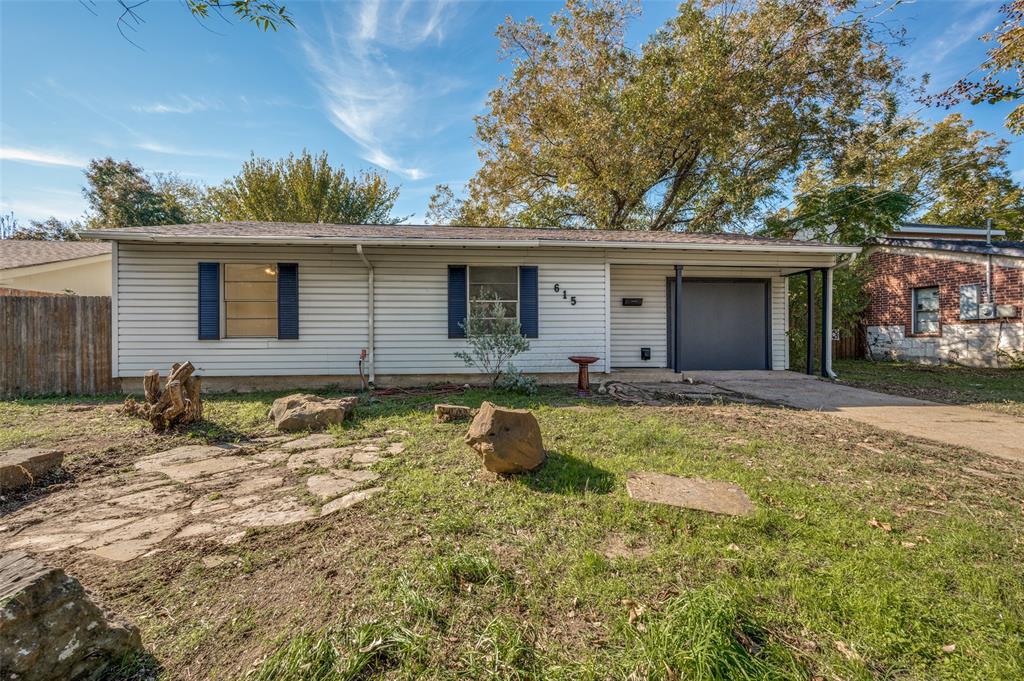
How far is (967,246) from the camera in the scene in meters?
10.2

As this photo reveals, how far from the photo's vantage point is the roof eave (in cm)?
596

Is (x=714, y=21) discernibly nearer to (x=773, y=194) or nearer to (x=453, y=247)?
(x=773, y=194)

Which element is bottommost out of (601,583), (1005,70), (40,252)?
(601,583)

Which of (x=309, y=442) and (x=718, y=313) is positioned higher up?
(x=718, y=313)

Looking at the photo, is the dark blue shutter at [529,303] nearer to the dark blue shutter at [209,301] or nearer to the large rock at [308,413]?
the large rock at [308,413]

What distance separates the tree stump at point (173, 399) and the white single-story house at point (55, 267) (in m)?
11.1

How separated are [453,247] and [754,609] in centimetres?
634

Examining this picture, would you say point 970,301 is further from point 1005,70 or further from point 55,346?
point 55,346

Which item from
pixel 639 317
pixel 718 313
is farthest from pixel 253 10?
pixel 718 313

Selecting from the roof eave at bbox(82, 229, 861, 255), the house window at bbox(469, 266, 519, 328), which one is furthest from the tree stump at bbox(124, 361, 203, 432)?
the house window at bbox(469, 266, 519, 328)

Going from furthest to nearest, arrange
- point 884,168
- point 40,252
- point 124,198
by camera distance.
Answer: point 124,198 → point 40,252 → point 884,168

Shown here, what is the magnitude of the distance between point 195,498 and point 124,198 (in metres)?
27.2

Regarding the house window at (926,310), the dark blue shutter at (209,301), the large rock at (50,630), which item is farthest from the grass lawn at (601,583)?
the house window at (926,310)

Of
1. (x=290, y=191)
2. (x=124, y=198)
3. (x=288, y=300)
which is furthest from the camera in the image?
(x=124, y=198)
